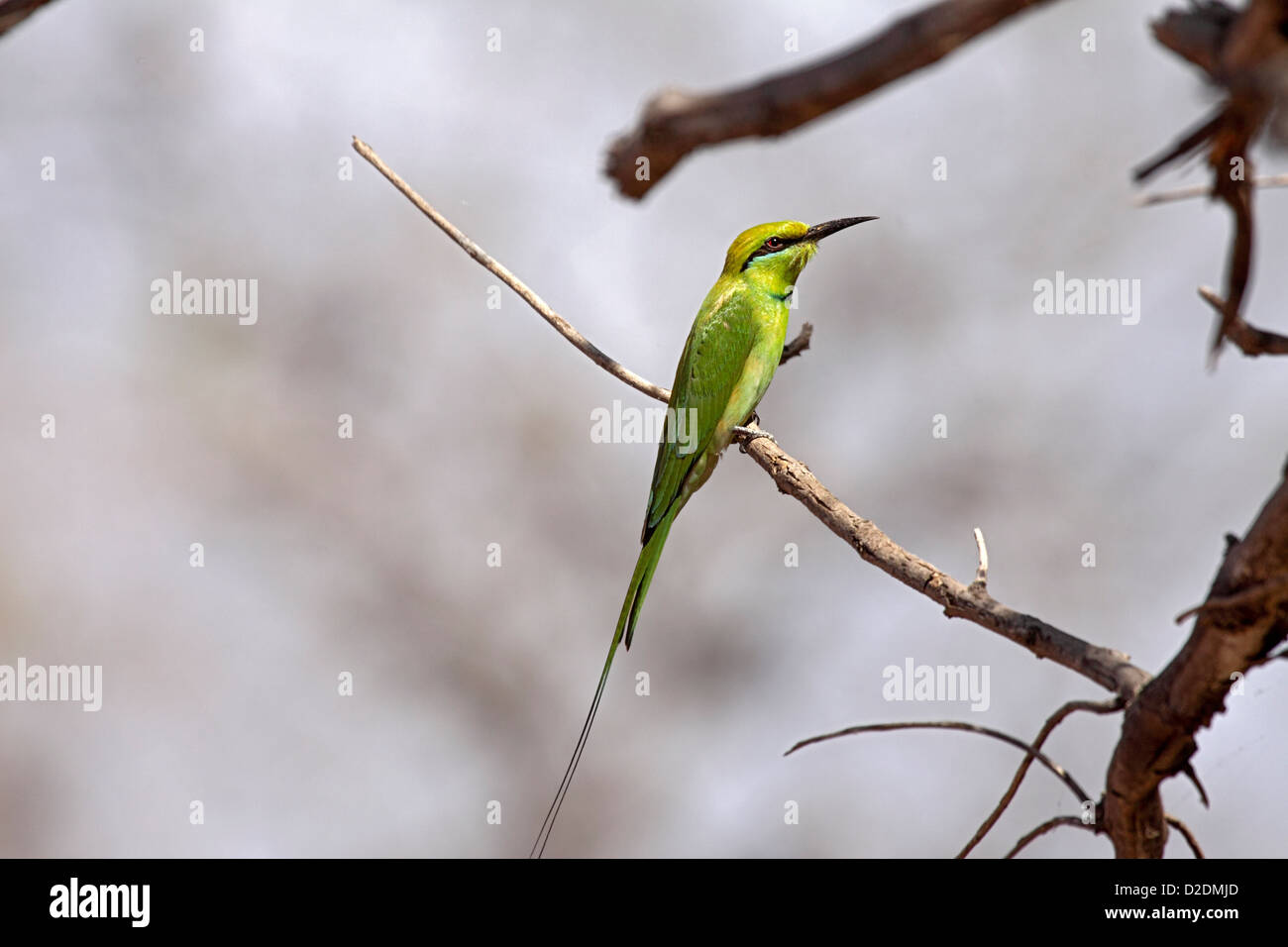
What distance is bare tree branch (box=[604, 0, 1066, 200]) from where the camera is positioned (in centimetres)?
76

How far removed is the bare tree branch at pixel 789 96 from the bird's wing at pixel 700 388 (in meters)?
2.56

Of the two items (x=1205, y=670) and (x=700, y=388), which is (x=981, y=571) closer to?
(x=1205, y=670)

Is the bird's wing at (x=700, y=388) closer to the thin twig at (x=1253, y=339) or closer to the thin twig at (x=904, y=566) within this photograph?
the thin twig at (x=904, y=566)

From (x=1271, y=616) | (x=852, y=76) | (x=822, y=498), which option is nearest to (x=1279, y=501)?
(x=1271, y=616)

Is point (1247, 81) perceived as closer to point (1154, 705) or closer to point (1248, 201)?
point (1248, 201)

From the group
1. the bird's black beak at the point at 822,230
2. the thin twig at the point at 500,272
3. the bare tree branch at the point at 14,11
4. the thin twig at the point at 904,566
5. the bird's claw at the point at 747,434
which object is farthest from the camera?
the bird's black beak at the point at 822,230

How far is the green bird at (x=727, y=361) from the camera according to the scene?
→ 3.44 m

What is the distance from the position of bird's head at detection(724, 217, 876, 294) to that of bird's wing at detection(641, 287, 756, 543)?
12 cm

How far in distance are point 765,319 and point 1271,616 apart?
2654mm

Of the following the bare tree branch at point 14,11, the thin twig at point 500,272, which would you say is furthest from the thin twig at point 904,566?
the bare tree branch at point 14,11

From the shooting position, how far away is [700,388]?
3.52 meters

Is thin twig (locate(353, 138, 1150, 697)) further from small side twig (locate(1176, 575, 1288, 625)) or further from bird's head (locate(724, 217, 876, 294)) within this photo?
bird's head (locate(724, 217, 876, 294))

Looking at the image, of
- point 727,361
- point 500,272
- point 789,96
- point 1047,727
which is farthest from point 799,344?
point 789,96

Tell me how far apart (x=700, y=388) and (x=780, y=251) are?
2.03 feet
